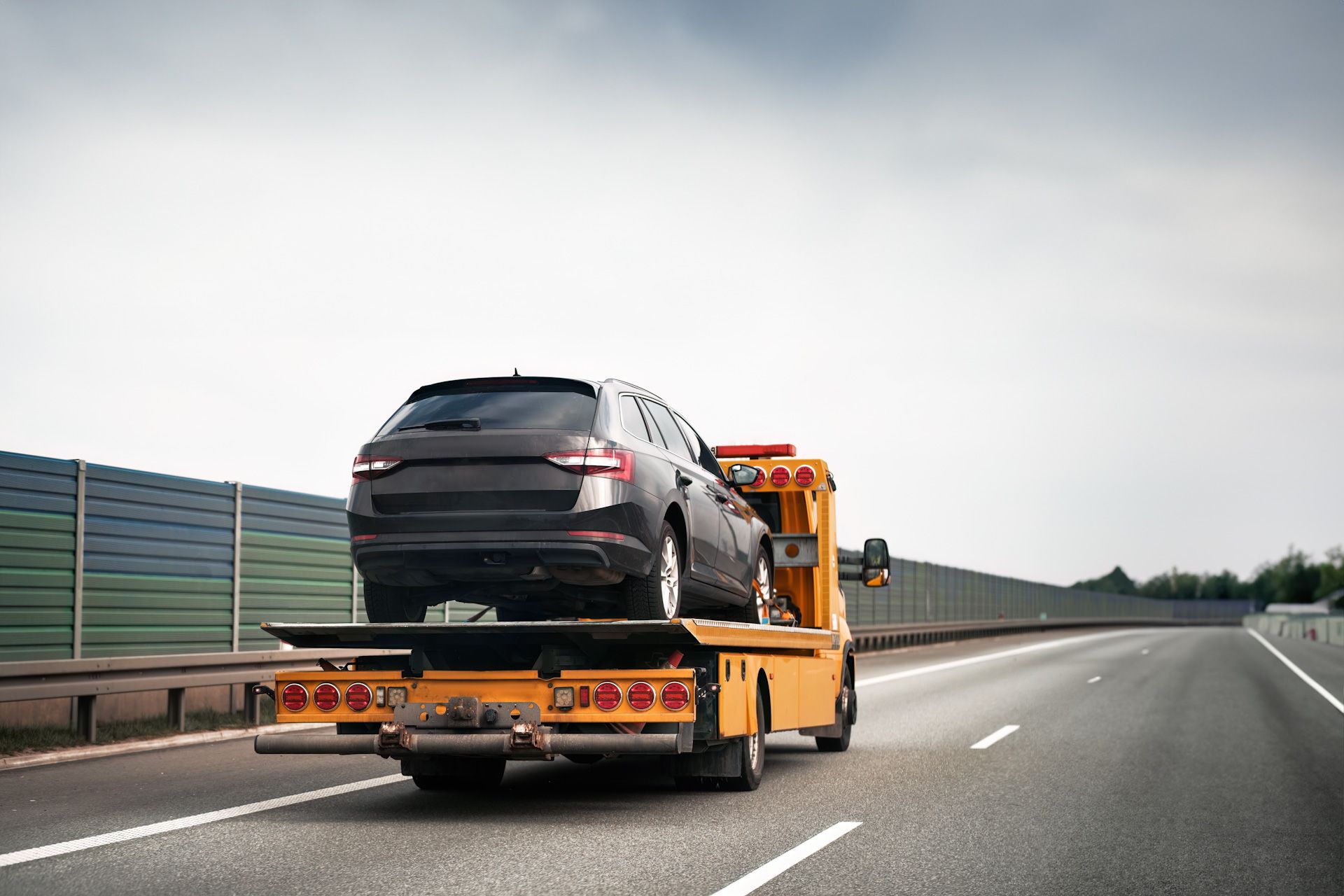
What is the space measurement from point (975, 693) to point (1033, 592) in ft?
218

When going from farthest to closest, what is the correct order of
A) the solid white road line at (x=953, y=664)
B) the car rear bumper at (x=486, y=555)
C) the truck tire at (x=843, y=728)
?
the solid white road line at (x=953, y=664), the truck tire at (x=843, y=728), the car rear bumper at (x=486, y=555)

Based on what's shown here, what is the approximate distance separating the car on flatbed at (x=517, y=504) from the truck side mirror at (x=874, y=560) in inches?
214

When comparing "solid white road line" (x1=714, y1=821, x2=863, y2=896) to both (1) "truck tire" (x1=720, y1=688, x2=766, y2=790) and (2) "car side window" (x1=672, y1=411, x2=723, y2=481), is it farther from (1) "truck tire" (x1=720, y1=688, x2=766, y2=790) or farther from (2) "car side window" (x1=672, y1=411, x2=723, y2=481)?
(2) "car side window" (x1=672, y1=411, x2=723, y2=481)

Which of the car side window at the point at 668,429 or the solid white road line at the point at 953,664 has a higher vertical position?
the car side window at the point at 668,429

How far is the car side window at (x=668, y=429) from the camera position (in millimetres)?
9586

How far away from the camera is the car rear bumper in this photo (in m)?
7.95

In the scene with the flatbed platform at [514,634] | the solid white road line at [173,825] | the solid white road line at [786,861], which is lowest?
the solid white road line at [786,861]

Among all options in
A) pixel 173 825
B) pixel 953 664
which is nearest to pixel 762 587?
pixel 173 825

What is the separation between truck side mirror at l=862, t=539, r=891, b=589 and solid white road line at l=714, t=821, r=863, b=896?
5860mm

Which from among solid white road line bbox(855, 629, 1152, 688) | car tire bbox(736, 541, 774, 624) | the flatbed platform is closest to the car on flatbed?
the flatbed platform

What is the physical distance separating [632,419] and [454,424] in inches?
48.3

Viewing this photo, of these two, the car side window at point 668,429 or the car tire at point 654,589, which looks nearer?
the car tire at point 654,589

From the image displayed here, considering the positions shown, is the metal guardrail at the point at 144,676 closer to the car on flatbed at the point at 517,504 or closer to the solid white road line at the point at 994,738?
the car on flatbed at the point at 517,504

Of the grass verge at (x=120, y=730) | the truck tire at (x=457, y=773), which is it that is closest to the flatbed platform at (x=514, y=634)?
the truck tire at (x=457, y=773)
